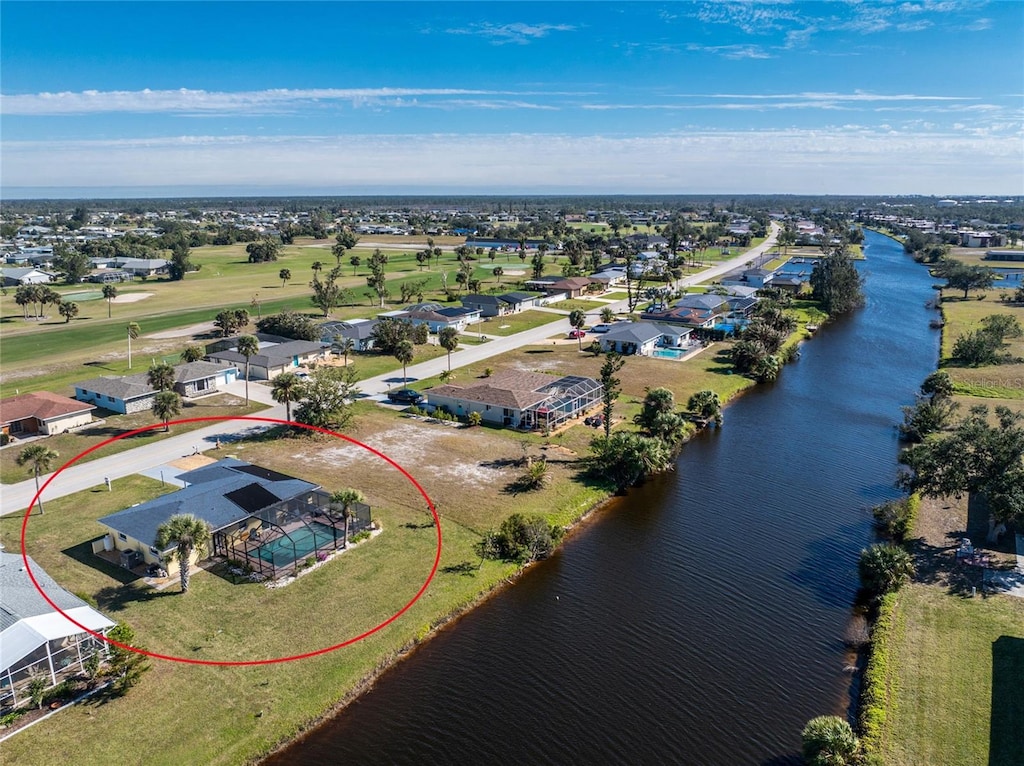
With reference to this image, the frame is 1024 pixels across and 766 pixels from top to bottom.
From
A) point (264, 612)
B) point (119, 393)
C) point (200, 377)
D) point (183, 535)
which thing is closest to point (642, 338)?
point (200, 377)

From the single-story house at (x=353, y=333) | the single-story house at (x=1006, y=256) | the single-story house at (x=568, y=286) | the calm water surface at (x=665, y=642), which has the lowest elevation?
the calm water surface at (x=665, y=642)

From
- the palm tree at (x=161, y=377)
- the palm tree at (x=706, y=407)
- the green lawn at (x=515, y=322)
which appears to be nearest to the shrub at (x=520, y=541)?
the palm tree at (x=706, y=407)

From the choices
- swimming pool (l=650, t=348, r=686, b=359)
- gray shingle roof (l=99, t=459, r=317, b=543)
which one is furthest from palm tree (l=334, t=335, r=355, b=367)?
swimming pool (l=650, t=348, r=686, b=359)

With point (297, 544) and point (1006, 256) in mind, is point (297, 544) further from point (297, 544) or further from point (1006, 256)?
point (1006, 256)

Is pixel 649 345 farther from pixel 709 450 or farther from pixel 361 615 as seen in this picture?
pixel 361 615

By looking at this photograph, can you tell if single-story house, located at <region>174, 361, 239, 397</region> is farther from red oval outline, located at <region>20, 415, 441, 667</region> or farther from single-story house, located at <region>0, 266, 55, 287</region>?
single-story house, located at <region>0, 266, 55, 287</region>

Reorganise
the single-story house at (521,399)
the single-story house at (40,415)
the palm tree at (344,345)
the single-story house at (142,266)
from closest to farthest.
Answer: the single-story house at (40,415)
the single-story house at (521,399)
the palm tree at (344,345)
the single-story house at (142,266)

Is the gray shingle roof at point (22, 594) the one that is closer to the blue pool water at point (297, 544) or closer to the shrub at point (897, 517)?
the blue pool water at point (297, 544)
